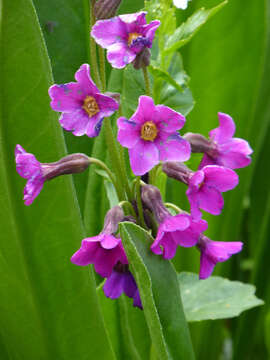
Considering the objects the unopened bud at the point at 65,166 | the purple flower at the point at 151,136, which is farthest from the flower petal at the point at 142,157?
the unopened bud at the point at 65,166

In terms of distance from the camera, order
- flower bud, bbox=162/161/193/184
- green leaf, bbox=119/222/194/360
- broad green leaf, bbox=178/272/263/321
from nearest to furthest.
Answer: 1. green leaf, bbox=119/222/194/360
2. flower bud, bbox=162/161/193/184
3. broad green leaf, bbox=178/272/263/321

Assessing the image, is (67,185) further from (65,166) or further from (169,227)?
(169,227)

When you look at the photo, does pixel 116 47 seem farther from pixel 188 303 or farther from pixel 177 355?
pixel 188 303

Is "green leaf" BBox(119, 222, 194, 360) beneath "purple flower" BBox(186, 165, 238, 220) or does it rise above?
beneath

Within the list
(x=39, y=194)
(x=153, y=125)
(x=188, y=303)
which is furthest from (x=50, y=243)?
(x=188, y=303)

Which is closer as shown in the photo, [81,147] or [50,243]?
[50,243]

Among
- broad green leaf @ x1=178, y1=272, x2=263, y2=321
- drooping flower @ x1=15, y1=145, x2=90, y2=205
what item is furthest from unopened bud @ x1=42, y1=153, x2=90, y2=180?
broad green leaf @ x1=178, y1=272, x2=263, y2=321

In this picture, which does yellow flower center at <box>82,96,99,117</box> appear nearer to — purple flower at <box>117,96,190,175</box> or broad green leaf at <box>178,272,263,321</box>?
purple flower at <box>117,96,190,175</box>
